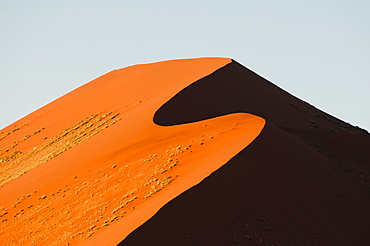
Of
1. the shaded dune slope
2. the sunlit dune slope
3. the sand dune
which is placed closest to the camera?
the shaded dune slope

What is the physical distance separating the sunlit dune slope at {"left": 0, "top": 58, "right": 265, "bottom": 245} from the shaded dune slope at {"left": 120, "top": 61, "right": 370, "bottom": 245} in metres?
0.48

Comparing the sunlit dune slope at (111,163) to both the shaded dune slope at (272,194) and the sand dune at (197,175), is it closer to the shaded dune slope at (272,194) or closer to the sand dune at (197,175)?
the sand dune at (197,175)

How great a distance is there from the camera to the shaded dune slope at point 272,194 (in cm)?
1723

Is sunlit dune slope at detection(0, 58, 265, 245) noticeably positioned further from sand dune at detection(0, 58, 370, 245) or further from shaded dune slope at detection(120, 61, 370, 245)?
shaded dune slope at detection(120, 61, 370, 245)

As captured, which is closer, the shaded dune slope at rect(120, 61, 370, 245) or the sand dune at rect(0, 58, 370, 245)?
the shaded dune slope at rect(120, 61, 370, 245)

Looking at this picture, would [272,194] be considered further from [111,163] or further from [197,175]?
[111,163]

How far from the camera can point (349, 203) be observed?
2206 centimetres

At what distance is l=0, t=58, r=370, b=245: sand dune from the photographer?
18047 millimetres

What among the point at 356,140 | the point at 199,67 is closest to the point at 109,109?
the point at 199,67

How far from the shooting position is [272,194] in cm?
2005

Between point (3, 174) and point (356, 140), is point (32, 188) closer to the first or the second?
point (3, 174)

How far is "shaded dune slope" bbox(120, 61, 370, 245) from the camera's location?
17234 mm

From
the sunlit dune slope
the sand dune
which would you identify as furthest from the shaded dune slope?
the sunlit dune slope

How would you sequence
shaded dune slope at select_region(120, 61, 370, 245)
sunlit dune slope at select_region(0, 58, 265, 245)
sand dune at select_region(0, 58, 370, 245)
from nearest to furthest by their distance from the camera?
shaded dune slope at select_region(120, 61, 370, 245), sand dune at select_region(0, 58, 370, 245), sunlit dune slope at select_region(0, 58, 265, 245)
